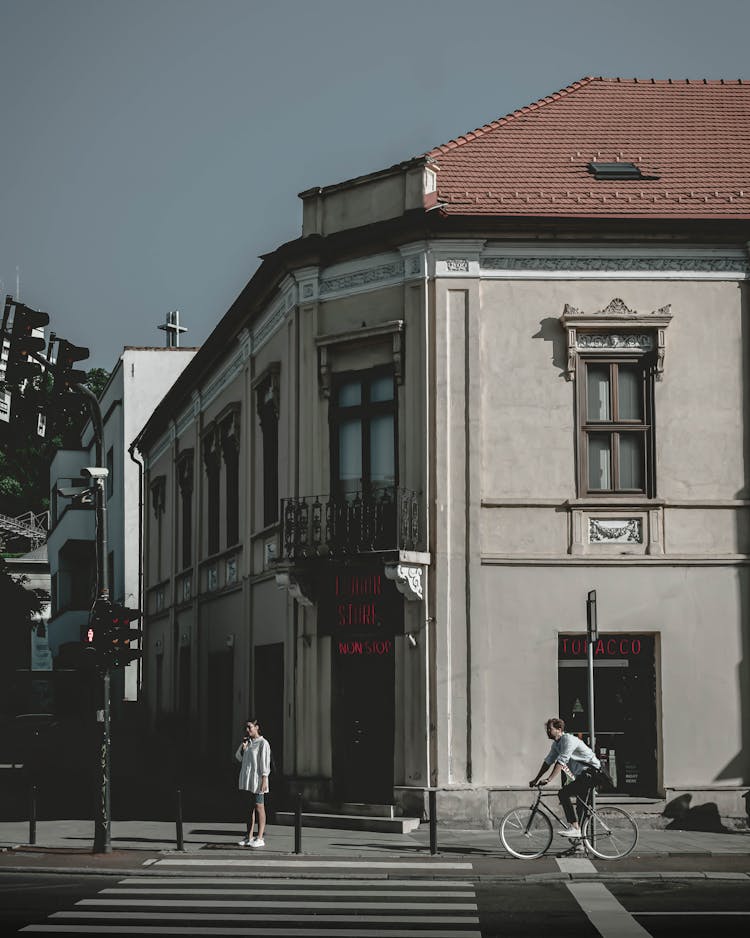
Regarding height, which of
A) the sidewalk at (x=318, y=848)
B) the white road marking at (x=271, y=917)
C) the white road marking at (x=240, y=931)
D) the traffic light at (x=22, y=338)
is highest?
the traffic light at (x=22, y=338)

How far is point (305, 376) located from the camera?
23469 millimetres

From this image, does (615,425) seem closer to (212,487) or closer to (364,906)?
(364,906)

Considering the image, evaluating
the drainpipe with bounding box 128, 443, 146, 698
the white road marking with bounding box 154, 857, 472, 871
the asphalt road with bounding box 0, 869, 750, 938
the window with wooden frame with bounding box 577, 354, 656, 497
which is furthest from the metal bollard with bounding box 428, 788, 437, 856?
the drainpipe with bounding box 128, 443, 146, 698

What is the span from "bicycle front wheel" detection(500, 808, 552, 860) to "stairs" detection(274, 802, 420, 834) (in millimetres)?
3363

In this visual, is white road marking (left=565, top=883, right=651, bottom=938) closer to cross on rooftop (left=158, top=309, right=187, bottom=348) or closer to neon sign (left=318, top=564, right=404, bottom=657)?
neon sign (left=318, top=564, right=404, bottom=657)

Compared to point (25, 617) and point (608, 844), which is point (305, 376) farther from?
point (25, 617)

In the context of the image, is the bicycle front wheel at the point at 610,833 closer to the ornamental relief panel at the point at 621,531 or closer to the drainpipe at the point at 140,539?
the ornamental relief panel at the point at 621,531

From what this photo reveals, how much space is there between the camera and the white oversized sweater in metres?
19.6

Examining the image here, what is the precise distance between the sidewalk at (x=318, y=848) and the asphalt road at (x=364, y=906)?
1033mm

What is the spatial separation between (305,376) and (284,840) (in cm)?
766

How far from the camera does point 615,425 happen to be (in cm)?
2202

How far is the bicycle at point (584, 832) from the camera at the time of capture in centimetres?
1750

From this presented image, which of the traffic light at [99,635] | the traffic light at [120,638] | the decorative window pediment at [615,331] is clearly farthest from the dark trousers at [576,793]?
the decorative window pediment at [615,331]

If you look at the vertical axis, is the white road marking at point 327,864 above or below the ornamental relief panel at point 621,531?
below
